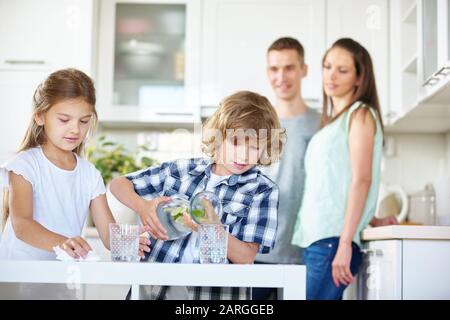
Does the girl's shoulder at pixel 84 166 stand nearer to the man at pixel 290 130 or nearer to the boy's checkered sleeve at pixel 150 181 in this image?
the boy's checkered sleeve at pixel 150 181

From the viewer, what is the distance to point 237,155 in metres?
1.15

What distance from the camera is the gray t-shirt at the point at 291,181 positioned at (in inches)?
57.8

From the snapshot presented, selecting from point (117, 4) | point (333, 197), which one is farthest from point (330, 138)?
point (117, 4)

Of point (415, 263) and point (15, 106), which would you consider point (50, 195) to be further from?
point (415, 263)

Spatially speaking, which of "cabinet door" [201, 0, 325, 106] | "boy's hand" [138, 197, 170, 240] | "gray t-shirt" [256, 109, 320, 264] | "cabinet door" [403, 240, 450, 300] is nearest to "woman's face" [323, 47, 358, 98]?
"cabinet door" [201, 0, 325, 106]

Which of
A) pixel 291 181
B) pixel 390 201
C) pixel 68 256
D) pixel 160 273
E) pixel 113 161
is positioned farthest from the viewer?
pixel 390 201

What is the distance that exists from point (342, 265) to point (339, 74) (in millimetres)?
413

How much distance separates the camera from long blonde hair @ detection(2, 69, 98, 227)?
3.60ft

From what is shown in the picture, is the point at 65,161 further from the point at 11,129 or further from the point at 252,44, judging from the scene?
the point at 252,44

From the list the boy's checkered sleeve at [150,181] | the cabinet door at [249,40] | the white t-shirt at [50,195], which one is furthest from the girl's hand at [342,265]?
the white t-shirt at [50,195]

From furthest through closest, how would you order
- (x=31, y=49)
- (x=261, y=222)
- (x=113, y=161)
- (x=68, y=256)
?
(x=113, y=161), (x=31, y=49), (x=261, y=222), (x=68, y=256)

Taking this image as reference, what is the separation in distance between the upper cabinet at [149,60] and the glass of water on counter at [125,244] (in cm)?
47

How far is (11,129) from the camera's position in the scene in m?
1.15

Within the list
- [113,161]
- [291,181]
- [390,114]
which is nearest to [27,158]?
[113,161]
